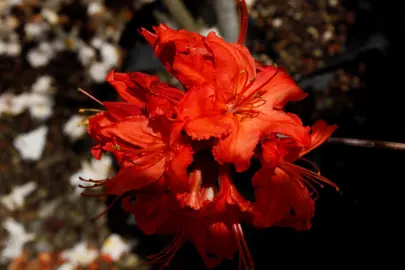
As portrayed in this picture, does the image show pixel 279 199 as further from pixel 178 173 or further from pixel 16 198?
pixel 16 198

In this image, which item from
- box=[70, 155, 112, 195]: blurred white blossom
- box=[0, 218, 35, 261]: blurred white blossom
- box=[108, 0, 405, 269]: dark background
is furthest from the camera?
box=[0, 218, 35, 261]: blurred white blossom

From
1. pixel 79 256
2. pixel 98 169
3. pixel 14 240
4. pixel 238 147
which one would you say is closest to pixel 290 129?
pixel 238 147

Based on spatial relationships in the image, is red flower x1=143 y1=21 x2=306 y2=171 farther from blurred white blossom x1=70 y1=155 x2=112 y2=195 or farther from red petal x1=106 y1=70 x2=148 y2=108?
blurred white blossom x1=70 y1=155 x2=112 y2=195

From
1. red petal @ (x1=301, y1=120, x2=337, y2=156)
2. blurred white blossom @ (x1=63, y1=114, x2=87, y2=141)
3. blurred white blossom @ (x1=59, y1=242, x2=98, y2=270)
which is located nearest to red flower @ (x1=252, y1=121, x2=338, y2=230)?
red petal @ (x1=301, y1=120, x2=337, y2=156)

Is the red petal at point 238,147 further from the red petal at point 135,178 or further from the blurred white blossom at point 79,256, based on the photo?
the blurred white blossom at point 79,256

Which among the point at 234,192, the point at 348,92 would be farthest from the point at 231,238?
the point at 348,92

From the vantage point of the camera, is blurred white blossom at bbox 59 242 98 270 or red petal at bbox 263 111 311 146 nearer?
red petal at bbox 263 111 311 146
